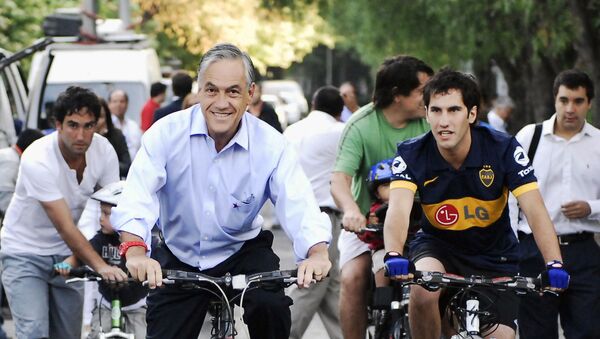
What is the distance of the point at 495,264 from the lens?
7324 mm

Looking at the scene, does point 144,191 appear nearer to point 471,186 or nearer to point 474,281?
point 474,281

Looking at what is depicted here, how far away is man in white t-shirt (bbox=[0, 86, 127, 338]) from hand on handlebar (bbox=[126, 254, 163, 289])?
285cm

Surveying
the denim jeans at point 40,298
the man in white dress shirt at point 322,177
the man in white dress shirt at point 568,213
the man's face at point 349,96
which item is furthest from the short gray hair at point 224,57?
the man's face at point 349,96

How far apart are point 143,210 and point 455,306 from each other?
178cm

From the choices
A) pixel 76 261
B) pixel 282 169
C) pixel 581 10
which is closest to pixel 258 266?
pixel 282 169

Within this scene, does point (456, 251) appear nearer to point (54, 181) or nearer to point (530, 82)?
point (54, 181)

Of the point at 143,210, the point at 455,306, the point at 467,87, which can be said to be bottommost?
the point at 455,306

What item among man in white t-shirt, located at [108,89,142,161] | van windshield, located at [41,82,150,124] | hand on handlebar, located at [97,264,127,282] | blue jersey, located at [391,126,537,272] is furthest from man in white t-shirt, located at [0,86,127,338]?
van windshield, located at [41,82,150,124]

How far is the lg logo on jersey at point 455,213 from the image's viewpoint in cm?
718

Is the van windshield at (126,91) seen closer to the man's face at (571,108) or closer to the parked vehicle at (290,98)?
the man's face at (571,108)

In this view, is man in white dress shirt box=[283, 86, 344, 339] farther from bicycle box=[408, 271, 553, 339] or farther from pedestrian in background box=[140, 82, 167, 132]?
pedestrian in background box=[140, 82, 167, 132]

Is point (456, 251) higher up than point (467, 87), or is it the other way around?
point (467, 87)

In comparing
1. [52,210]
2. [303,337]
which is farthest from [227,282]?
[303,337]

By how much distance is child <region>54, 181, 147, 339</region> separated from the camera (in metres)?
8.49
